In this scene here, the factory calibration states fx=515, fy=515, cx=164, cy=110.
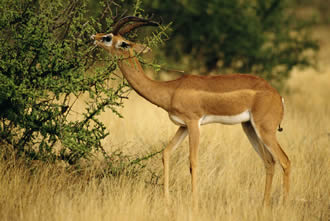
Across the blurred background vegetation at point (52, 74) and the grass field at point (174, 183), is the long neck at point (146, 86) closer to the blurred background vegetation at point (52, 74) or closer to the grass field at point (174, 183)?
the blurred background vegetation at point (52, 74)

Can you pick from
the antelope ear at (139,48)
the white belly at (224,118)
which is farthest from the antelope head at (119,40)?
the white belly at (224,118)

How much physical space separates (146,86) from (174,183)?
1215mm

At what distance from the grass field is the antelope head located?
1.34m

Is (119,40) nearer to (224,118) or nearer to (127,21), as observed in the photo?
(127,21)

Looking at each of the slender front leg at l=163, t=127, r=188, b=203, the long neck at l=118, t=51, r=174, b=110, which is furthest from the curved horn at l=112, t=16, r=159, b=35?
the slender front leg at l=163, t=127, r=188, b=203

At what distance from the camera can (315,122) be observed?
28.3 feet

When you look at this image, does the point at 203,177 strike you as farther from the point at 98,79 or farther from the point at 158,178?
the point at 98,79

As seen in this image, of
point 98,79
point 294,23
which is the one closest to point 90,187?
point 98,79

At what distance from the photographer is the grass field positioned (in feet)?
15.4

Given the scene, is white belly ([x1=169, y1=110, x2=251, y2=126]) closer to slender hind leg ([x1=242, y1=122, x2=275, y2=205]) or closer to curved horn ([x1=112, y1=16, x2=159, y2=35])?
slender hind leg ([x1=242, y1=122, x2=275, y2=205])

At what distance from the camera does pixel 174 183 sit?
5844 mm

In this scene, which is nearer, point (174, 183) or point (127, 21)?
point (127, 21)

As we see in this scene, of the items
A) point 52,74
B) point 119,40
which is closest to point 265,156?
point 119,40

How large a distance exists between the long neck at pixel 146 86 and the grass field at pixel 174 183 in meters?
0.92
